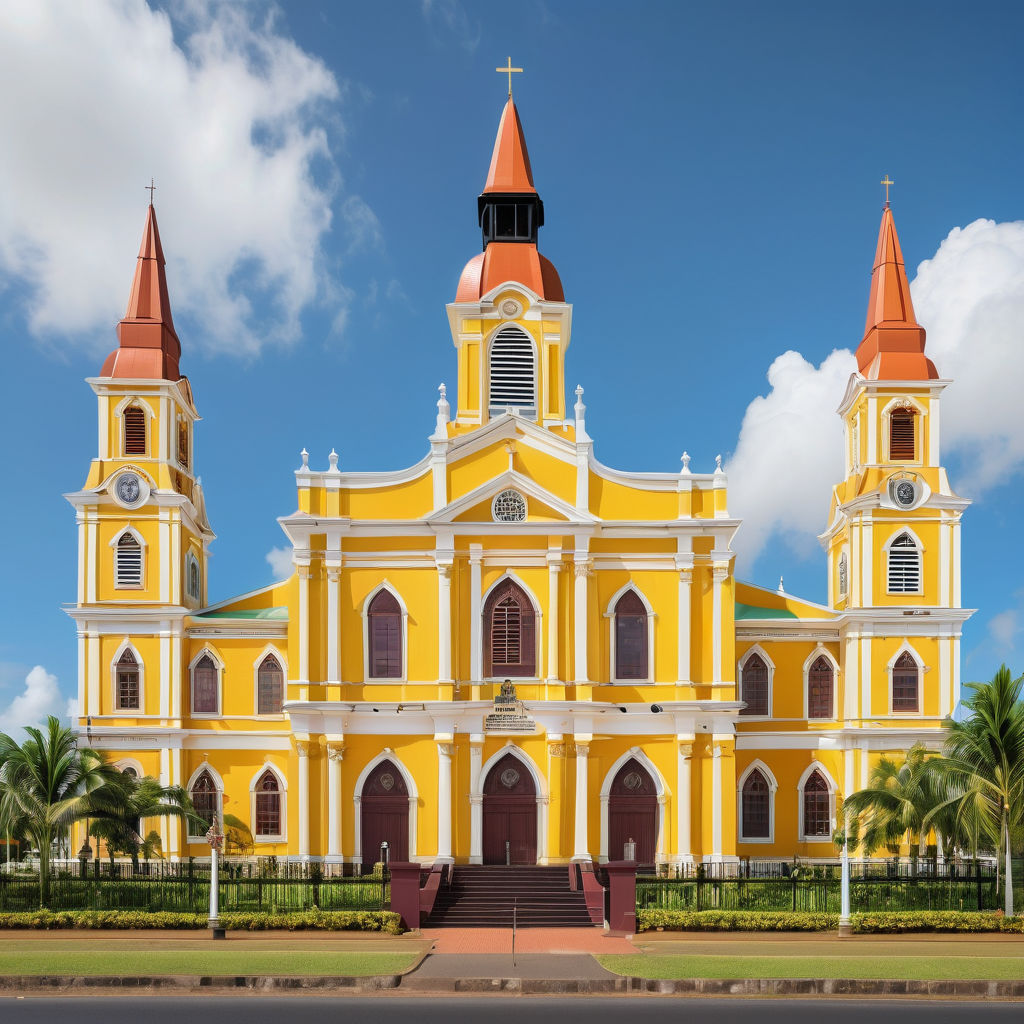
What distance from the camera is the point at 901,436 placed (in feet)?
145

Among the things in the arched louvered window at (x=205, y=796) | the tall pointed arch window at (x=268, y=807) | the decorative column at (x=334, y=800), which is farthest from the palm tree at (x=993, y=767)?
the arched louvered window at (x=205, y=796)

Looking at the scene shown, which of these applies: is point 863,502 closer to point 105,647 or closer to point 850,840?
point 850,840

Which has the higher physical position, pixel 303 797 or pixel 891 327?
pixel 891 327

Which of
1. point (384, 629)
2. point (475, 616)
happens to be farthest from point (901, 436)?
point (384, 629)

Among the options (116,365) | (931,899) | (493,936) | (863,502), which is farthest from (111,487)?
(931,899)

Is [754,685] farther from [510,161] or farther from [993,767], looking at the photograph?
[510,161]

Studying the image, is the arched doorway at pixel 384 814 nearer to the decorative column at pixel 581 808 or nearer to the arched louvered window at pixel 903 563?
the decorative column at pixel 581 808

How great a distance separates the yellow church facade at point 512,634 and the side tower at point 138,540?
0.09 meters

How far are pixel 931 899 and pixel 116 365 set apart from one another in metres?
29.4

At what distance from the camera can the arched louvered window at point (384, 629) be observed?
131 feet

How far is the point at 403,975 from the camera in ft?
72.4

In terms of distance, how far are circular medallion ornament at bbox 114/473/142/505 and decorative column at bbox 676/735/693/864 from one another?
1886 centimetres

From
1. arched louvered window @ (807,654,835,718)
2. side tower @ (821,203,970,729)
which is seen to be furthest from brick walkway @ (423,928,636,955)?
side tower @ (821,203,970,729)

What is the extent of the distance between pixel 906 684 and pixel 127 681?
2462cm
